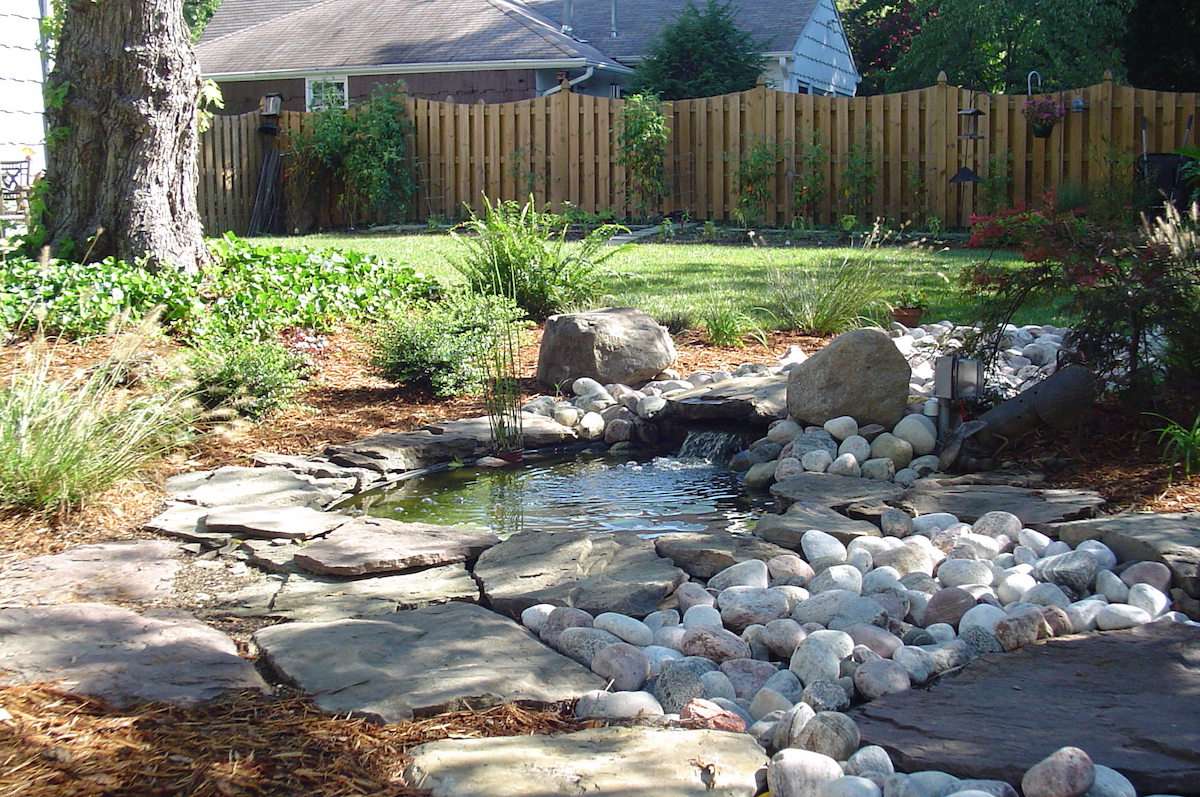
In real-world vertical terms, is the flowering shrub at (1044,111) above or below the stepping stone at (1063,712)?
above

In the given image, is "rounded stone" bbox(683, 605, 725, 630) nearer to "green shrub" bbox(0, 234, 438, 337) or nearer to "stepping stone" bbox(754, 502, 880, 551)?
"stepping stone" bbox(754, 502, 880, 551)

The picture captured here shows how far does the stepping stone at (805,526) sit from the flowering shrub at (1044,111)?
1060cm

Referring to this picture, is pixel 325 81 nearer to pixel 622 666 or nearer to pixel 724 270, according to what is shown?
pixel 724 270

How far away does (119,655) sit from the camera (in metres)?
2.85

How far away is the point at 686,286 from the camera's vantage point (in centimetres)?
952

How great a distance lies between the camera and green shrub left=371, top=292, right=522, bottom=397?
635 centimetres

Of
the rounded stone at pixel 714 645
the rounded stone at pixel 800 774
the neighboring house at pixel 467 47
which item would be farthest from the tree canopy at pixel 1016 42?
the rounded stone at pixel 800 774

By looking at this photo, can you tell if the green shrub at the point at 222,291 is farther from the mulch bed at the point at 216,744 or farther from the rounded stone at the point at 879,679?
the rounded stone at the point at 879,679

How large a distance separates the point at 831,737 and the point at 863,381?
316cm

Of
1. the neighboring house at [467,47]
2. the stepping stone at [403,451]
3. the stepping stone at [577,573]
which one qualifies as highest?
the neighboring house at [467,47]

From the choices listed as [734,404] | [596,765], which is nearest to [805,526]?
[734,404]

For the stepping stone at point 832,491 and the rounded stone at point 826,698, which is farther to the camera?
the stepping stone at point 832,491

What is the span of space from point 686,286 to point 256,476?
5.18 m

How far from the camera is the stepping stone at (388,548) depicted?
3791 millimetres
